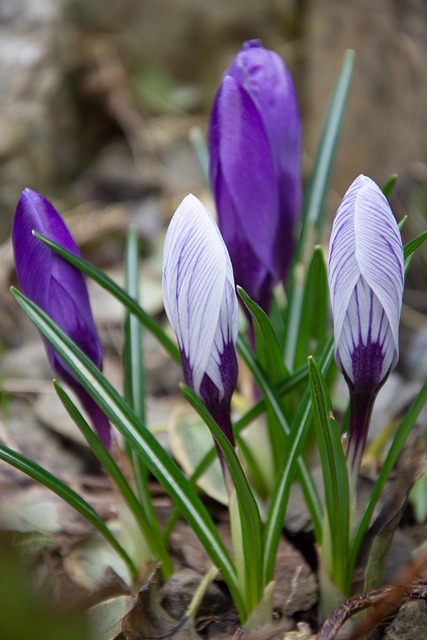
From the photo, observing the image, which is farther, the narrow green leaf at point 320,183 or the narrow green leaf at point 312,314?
the narrow green leaf at point 320,183

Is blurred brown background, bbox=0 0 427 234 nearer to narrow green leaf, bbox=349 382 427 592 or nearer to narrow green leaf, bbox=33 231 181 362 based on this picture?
narrow green leaf, bbox=33 231 181 362

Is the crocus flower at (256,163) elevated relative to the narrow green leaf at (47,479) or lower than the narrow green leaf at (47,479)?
elevated

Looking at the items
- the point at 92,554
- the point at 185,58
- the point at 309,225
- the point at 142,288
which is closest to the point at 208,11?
the point at 185,58

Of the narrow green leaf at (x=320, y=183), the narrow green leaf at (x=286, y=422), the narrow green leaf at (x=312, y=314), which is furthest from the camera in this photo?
the narrow green leaf at (x=320, y=183)

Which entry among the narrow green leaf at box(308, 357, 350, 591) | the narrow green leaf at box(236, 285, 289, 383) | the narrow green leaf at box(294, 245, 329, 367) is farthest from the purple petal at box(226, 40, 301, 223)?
the narrow green leaf at box(308, 357, 350, 591)

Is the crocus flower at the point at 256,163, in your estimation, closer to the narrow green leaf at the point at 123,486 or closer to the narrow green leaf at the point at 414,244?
the narrow green leaf at the point at 414,244

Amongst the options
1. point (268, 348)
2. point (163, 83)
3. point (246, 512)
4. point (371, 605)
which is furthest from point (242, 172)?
point (163, 83)

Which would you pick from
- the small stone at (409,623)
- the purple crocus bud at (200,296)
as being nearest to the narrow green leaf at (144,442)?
the purple crocus bud at (200,296)
